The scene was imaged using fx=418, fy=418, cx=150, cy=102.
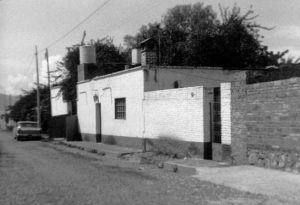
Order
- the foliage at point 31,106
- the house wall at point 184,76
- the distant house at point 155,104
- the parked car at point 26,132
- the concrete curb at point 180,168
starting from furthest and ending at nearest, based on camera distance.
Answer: the foliage at point 31,106 → the parked car at point 26,132 → the house wall at point 184,76 → the distant house at point 155,104 → the concrete curb at point 180,168

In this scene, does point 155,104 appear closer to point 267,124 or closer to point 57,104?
point 267,124

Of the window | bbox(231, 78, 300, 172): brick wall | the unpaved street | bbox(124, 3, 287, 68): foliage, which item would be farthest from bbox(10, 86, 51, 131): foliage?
bbox(231, 78, 300, 172): brick wall

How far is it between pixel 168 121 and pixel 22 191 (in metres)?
7.89

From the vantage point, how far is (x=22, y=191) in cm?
934

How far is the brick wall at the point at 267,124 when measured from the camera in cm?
1055

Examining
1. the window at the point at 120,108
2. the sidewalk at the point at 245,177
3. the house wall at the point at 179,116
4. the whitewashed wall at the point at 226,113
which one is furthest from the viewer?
the window at the point at 120,108

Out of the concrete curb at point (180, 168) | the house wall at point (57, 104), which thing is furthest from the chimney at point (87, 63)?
the concrete curb at point (180, 168)

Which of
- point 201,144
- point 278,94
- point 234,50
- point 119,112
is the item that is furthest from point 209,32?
point 278,94

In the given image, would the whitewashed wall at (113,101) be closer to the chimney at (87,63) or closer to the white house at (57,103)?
the chimney at (87,63)

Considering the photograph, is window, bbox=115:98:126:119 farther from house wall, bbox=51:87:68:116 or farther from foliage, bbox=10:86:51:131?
foliage, bbox=10:86:51:131

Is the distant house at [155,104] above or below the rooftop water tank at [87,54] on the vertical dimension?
below

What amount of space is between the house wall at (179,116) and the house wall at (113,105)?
3.41 feet

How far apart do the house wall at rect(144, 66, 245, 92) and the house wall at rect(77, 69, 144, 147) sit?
1.63 feet

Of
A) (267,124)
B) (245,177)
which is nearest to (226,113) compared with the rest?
(267,124)
